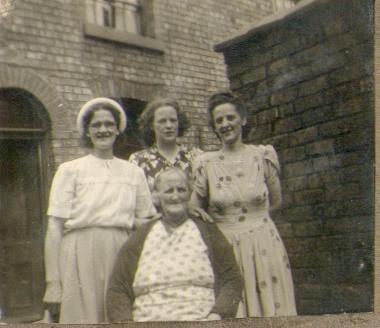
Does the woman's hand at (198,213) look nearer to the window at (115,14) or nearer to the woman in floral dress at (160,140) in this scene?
the woman in floral dress at (160,140)

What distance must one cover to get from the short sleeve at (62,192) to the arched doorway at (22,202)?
53 mm

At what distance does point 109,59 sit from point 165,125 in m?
0.31

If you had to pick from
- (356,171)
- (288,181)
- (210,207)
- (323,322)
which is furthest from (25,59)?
(323,322)

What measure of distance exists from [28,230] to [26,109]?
387 millimetres

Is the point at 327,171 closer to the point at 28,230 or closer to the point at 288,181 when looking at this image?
the point at 288,181

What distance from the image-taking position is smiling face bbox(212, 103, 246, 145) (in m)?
1.96

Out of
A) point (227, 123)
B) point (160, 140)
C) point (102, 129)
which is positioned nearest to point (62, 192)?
point (102, 129)

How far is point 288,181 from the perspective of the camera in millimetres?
2086

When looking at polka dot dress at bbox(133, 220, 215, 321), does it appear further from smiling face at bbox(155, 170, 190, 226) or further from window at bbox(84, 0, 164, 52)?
window at bbox(84, 0, 164, 52)

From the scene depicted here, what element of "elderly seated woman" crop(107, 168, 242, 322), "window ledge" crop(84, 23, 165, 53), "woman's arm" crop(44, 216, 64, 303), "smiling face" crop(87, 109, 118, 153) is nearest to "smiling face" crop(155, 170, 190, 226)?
"elderly seated woman" crop(107, 168, 242, 322)

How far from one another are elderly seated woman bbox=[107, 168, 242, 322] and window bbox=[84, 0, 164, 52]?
19.0 inches

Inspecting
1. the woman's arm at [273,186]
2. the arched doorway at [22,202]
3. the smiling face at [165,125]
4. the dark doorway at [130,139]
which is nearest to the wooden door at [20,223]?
the arched doorway at [22,202]

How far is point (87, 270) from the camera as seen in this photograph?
1856 mm

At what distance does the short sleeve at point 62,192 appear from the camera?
6.09 ft
